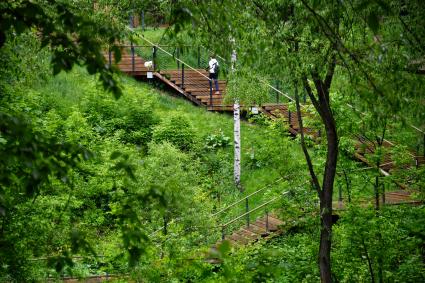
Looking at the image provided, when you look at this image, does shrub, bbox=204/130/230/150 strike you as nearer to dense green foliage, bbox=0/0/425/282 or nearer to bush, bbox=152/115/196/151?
dense green foliage, bbox=0/0/425/282

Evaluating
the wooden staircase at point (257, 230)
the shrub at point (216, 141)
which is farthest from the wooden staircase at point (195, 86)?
the wooden staircase at point (257, 230)

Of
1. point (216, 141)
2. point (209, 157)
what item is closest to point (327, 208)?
point (209, 157)

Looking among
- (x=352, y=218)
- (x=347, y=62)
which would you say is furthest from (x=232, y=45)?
(x=352, y=218)

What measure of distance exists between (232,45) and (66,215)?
19.5 feet

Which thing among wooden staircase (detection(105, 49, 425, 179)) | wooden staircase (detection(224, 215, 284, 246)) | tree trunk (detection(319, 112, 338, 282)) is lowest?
wooden staircase (detection(224, 215, 284, 246))

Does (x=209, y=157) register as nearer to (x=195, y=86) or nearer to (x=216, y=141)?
(x=216, y=141)

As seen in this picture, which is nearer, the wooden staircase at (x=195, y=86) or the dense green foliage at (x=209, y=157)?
the dense green foliage at (x=209, y=157)

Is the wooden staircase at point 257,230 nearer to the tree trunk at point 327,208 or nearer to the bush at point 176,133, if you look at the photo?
the bush at point 176,133

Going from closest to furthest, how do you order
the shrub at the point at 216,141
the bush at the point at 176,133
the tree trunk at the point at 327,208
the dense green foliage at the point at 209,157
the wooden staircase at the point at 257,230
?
the dense green foliage at the point at 209,157, the tree trunk at the point at 327,208, the wooden staircase at the point at 257,230, the bush at the point at 176,133, the shrub at the point at 216,141

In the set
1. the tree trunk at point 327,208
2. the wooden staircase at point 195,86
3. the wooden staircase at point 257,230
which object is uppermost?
the wooden staircase at point 195,86

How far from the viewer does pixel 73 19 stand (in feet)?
16.5

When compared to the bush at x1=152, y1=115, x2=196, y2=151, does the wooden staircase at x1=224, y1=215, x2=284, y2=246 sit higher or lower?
lower

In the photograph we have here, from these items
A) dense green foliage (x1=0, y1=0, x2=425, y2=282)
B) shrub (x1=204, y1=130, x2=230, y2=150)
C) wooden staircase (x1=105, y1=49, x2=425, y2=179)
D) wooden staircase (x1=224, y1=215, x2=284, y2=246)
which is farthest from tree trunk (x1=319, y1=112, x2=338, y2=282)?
wooden staircase (x1=105, y1=49, x2=425, y2=179)

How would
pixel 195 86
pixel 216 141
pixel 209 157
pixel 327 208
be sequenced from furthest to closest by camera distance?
1. pixel 195 86
2. pixel 216 141
3. pixel 209 157
4. pixel 327 208
